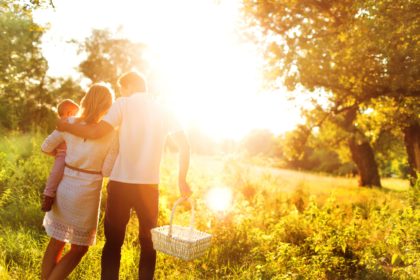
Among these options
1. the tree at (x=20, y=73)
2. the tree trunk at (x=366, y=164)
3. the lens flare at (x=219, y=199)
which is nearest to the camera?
the lens flare at (x=219, y=199)

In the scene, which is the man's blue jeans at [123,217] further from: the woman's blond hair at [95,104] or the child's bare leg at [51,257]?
the woman's blond hair at [95,104]

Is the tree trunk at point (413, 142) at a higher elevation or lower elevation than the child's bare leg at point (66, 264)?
higher

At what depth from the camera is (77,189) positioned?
3.82 m

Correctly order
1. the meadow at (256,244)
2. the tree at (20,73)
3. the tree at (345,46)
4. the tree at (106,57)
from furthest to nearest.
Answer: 1. the tree at (106,57)
2. the tree at (20,73)
3. the tree at (345,46)
4. the meadow at (256,244)

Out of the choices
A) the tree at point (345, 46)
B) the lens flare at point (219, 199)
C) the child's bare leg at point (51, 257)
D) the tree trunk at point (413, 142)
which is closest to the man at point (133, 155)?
the child's bare leg at point (51, 257)

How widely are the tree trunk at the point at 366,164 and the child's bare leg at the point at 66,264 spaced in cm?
1800

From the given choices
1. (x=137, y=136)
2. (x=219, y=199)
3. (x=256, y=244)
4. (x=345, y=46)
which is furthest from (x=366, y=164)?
(x=137, y=136)

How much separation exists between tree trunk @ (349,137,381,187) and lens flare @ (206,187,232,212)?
12.1 meters

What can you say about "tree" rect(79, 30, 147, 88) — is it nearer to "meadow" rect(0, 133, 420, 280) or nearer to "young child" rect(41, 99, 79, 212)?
"meadow" rect(0, 133, 420, 280)

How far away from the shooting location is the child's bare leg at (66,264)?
12.4 feet

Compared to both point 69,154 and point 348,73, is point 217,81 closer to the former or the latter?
point 348,73

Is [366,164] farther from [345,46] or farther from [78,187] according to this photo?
[78,187]

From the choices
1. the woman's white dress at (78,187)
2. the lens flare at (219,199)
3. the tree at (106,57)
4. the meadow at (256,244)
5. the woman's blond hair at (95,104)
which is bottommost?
the meadow at (256,244)

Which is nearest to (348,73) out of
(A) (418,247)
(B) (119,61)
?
(A) (418,247)
